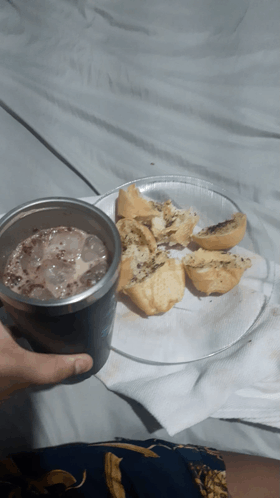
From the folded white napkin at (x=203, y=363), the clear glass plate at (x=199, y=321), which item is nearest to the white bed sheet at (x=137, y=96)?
the clear glass plate at (x=199, y=321)

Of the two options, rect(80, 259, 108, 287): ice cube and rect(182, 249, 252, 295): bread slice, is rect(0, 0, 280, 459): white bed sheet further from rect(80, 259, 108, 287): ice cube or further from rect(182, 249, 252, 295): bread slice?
rect(80, 259, 108, 287): ice cube

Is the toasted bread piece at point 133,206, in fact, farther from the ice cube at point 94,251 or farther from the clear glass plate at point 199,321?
the ice cube at point 94,251

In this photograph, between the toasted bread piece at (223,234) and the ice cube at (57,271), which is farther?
the toasted bread piece at (223,234)

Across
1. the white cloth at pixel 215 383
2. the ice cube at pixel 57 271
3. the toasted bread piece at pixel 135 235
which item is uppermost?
the ice cube at pixel 57 271

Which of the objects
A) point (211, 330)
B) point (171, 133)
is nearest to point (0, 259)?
point (211, 330)

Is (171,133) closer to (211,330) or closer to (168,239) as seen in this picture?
(168,239)

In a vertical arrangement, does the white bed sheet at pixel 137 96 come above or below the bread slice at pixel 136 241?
above

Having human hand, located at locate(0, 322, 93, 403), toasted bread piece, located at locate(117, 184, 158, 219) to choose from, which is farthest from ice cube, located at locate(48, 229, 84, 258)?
toasted bread piece, located at locate(117, 184, 158, 219)
